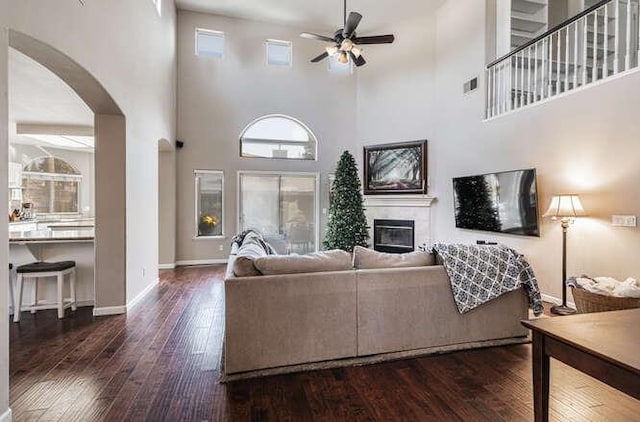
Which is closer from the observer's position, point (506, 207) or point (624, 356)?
point (624, 356)

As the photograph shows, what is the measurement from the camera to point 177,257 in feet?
23.2

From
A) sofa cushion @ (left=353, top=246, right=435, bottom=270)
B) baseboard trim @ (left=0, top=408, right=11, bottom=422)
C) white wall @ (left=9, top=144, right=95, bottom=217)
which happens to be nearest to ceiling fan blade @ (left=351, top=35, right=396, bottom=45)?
sofa cushion @ (left=353, top=246, right=435, bottom=270)

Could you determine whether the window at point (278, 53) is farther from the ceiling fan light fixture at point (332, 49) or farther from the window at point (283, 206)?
the ceiling fan light fixture at point (332, 49)

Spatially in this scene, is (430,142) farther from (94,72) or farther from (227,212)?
(94,72)

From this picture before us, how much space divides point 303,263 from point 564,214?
3.15 meters

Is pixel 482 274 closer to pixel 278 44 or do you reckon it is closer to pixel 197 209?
pixel 197 209

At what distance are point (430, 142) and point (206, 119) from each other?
15.6ft

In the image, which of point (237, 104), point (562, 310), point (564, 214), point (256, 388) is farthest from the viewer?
point (237, 104)

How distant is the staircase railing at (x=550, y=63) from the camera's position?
4219 mm

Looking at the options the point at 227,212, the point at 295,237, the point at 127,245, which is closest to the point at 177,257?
the point at 227,212

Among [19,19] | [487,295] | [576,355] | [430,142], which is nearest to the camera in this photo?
[576,355]

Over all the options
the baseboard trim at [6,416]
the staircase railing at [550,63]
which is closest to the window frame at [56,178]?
the baseboard trim at [6,416]

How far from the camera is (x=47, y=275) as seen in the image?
12.1 feet

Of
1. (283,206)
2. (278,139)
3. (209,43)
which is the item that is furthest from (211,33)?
(283,206)
